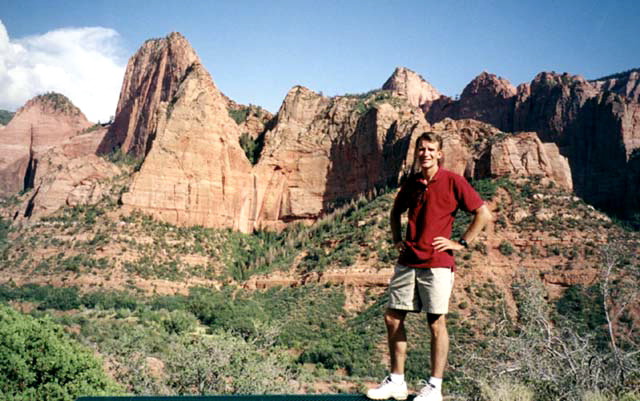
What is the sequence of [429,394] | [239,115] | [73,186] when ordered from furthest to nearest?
[239,115] < [73,186] < [429,394]

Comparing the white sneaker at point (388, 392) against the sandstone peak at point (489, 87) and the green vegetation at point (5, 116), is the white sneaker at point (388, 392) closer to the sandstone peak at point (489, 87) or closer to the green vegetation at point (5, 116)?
the sandstone peak at point (489, 87)

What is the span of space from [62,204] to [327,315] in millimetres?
36297

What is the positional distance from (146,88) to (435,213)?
90.1 meters

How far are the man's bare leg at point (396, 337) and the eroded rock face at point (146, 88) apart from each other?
250 ft

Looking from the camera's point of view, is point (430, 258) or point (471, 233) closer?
point (430, 258)

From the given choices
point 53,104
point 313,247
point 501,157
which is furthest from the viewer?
point 53,104

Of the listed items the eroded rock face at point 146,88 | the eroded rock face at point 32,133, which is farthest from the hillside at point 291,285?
the eroded rock face at point 32,133

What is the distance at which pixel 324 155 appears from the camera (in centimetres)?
6281

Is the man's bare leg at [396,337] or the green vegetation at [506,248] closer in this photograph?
the man's bare leg at [396,337]

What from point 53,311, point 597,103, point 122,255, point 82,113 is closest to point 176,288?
point 122,255

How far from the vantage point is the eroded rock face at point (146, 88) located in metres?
80.9

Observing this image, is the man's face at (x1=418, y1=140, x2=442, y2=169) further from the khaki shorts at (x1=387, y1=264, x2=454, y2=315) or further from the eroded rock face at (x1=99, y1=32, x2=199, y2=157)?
the eroded rock face at (x1=99, y1=32, x2=199, y2=157)

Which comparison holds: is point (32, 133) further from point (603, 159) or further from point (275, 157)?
point (603, 159)

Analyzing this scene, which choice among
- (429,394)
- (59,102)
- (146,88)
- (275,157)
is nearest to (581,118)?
(275,157)
